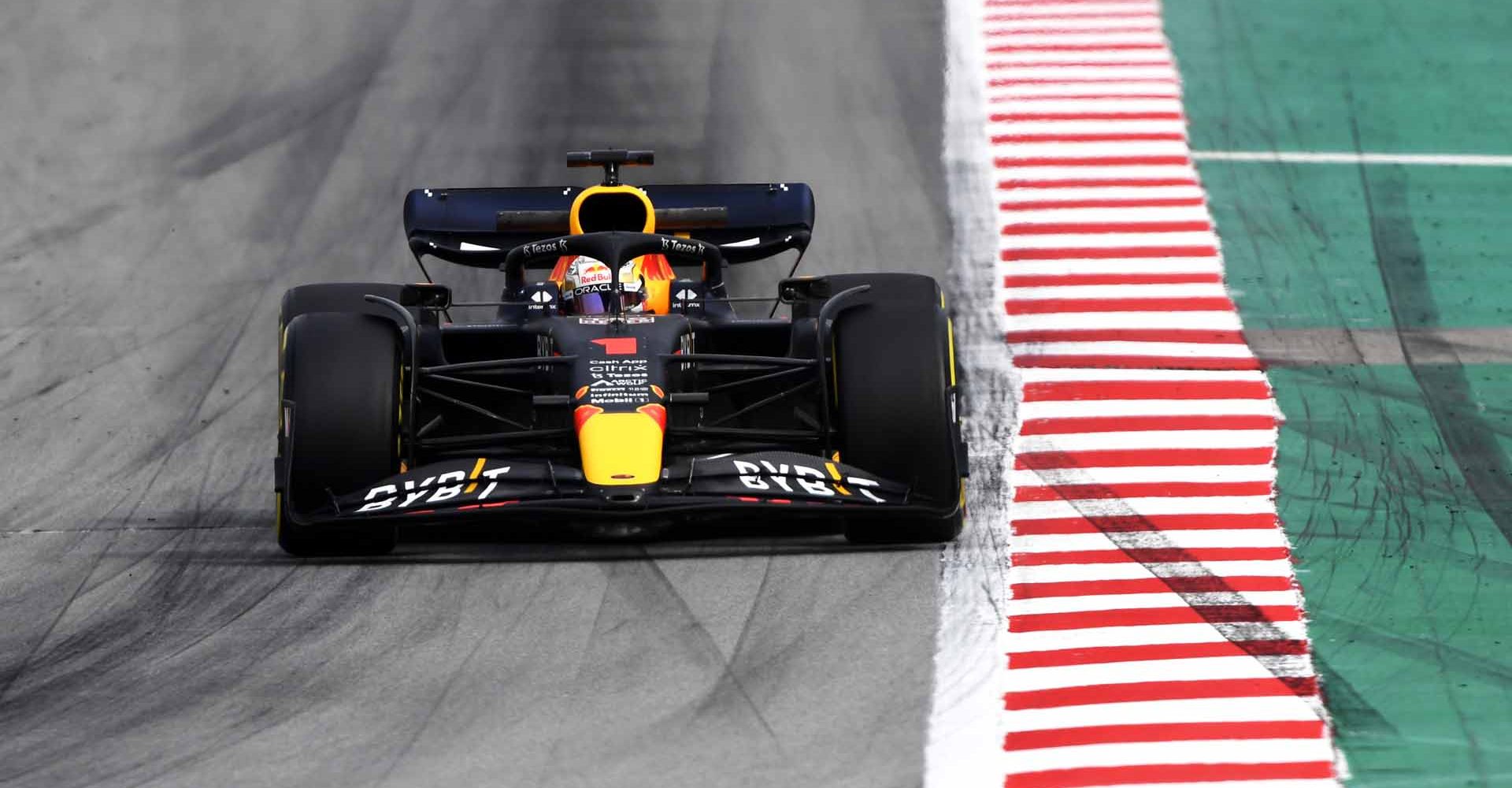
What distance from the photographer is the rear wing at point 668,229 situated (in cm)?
1430

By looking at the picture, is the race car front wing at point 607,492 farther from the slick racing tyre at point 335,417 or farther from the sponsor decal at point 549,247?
the sponsor decal at point 549,247

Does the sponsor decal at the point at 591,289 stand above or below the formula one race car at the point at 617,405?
above

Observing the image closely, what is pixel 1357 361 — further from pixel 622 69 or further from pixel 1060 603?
pixel 622 69

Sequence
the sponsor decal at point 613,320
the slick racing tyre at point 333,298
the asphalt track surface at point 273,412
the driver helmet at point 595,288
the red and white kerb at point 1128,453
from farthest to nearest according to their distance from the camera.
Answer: the driver helmet at point 595,288, the slick racing tyre at point 333,298, the sponsor decal at point 613,320, the red and white kerb at point 1128,453, the asphalt track surface at point 273,412

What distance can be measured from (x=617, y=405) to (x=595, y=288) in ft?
5.02

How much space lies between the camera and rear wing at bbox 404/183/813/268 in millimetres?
14297

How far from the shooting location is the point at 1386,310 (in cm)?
1550

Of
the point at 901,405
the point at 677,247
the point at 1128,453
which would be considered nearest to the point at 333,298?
the point at 677,247

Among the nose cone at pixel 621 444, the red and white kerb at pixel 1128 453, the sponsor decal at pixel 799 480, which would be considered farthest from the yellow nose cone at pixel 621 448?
the red and white kerb at pixel 1128 453

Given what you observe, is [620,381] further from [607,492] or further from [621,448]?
[607,492]

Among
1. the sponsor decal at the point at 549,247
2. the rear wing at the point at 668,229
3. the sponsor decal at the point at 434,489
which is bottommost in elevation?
the sponsor decal at the point at 434,489

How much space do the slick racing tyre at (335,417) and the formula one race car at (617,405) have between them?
0.04ft

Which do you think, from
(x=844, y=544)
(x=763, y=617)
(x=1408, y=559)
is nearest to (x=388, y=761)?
(x=763, y=617)

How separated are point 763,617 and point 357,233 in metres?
6.33
